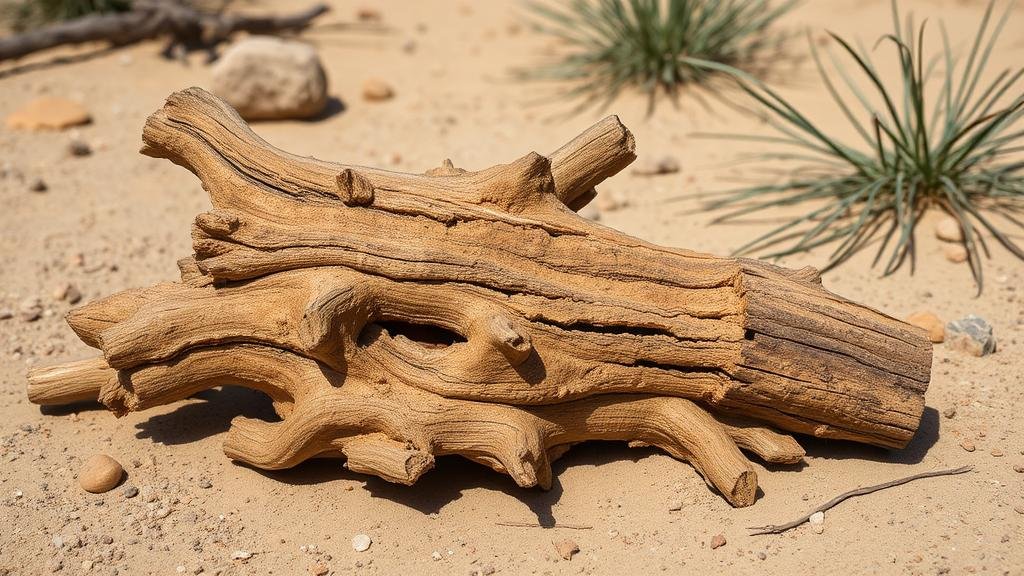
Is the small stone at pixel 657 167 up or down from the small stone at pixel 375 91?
up

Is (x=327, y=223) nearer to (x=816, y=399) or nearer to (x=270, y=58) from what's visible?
(x=816, y=399)

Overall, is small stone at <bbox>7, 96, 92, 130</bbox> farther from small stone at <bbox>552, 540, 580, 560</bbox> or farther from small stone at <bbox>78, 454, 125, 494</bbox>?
small stone at <bbox>552, 540, 580, 560</bbox>

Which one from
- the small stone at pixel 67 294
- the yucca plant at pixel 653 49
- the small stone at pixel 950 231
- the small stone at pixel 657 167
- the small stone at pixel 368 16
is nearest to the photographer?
the small stone at pixel 67 294

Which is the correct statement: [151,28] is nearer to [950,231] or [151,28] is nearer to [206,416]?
→ [206,416]

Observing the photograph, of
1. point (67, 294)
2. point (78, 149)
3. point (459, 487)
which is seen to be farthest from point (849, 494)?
point (78, 149)

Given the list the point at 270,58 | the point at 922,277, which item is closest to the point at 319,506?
the point at 922,277

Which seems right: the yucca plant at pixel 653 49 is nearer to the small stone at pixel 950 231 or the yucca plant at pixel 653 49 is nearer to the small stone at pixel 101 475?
the small stone at pixel 950 231

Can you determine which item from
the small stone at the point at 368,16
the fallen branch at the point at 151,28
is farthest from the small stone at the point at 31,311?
the small stone at the point at 368,16
